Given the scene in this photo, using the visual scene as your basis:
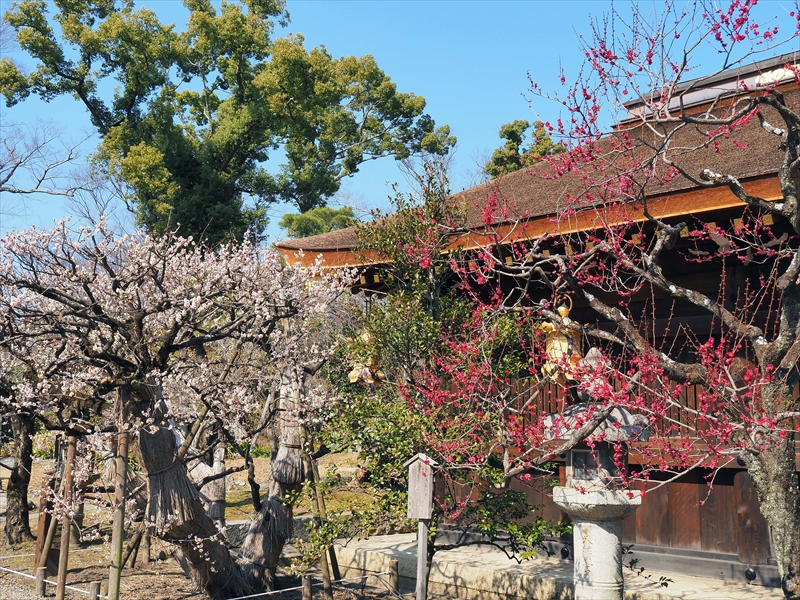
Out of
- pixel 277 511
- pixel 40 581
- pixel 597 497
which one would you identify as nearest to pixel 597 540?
pixel 597 497

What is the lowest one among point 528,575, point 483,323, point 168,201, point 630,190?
point 528,575

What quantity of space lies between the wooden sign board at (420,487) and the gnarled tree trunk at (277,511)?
2.61 meters

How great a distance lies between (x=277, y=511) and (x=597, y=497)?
404 cm

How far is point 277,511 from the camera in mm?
8930

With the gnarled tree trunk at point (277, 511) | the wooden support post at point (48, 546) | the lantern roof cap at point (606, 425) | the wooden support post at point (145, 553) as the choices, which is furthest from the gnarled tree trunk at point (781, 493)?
the wooden support post at point (145, 553)

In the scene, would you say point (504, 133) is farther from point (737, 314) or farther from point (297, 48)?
point (737, 314)

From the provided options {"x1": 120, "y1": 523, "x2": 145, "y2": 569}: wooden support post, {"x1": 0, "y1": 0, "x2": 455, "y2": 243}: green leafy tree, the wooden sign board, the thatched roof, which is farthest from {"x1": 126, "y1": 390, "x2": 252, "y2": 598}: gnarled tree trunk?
{"x1": 0, "y1": 0, "x2": 455, "y2": 243}: green leafy tree

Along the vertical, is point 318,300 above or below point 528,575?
above

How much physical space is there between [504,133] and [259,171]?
31.5 ft

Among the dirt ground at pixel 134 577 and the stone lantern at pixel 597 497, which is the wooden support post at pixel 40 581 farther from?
the stone lantern at pixel 597 497

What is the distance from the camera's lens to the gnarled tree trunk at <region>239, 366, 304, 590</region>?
8867mm

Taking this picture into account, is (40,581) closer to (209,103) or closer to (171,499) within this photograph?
(171,499)

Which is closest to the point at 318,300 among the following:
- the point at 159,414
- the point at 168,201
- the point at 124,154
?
the point at 159,414

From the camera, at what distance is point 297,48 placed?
24.3 m
